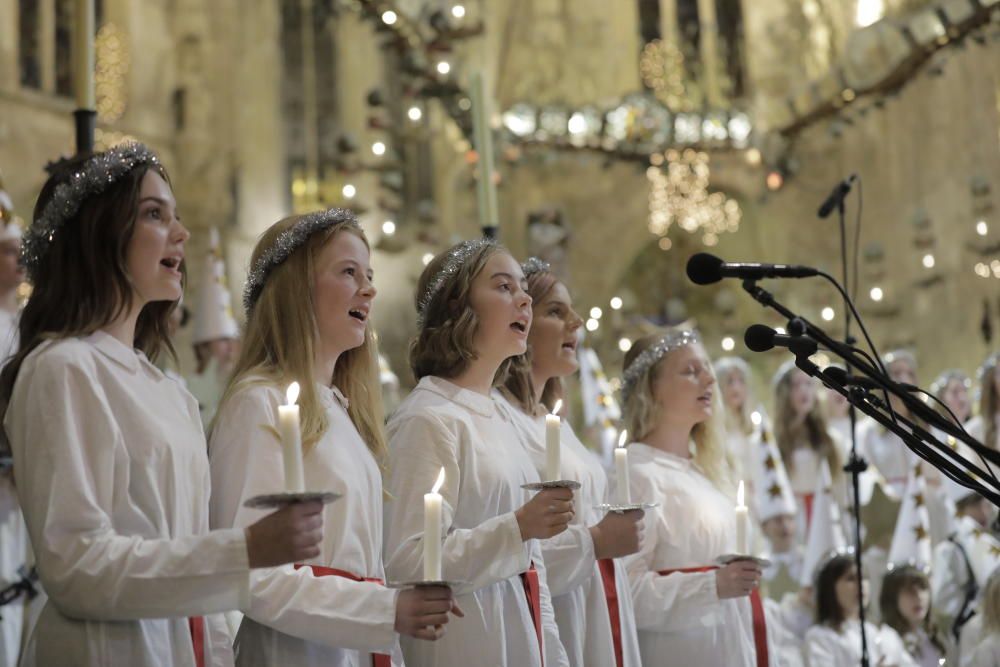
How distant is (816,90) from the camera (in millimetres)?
13852

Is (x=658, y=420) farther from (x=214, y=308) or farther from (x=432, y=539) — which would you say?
(x=214, y=308)

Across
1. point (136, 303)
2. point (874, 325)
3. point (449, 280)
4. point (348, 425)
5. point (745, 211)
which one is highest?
point (745, 211)

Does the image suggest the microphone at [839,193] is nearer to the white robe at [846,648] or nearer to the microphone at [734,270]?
the white robe at [846,648]

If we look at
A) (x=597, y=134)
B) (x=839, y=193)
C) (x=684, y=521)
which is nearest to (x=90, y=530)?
(x=684, y=521)

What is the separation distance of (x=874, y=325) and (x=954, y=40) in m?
3.04

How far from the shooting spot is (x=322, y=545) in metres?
2.67

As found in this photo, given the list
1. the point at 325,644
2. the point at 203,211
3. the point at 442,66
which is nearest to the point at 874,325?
the point at 442,66

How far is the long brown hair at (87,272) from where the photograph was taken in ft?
8.00

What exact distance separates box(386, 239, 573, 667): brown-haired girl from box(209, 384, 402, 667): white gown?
0.82 ft

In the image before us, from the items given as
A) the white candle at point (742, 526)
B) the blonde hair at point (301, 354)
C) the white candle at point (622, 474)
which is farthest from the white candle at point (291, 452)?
the white candle at point (742, 526)

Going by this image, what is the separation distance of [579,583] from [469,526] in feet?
1.56

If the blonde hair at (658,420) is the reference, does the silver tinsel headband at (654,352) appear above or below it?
above

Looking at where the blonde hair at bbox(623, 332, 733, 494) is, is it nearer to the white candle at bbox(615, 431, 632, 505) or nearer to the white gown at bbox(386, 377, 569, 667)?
the white gown at bbox(386, 377, 569, 667)

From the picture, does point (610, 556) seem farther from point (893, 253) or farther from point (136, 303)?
point (893, 253)
